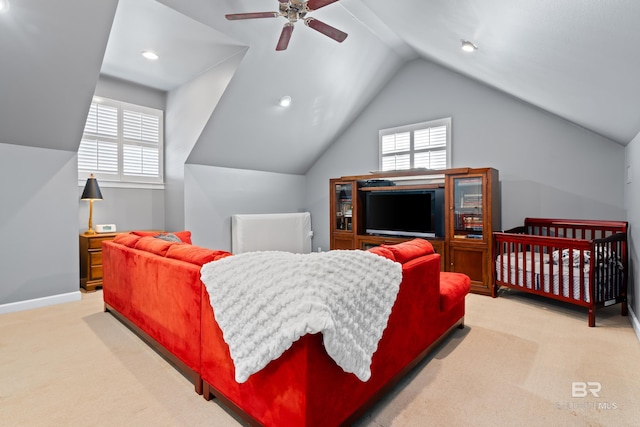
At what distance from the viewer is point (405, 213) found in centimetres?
473

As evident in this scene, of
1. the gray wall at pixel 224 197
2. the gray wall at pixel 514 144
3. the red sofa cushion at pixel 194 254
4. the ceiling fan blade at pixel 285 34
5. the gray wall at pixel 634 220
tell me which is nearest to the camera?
the red sofa cushion at pixel 194 254

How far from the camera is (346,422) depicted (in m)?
→ 1.50

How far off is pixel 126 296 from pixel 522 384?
116 inches

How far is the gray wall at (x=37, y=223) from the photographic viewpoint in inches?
128

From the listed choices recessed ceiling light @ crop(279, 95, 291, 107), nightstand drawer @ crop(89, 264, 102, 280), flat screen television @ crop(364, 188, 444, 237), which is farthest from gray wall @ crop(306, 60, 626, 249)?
nightstand drawer @ crop(89, 264, 102, 280)

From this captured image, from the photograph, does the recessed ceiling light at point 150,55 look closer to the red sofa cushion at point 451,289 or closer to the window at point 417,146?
the window at point 417,146

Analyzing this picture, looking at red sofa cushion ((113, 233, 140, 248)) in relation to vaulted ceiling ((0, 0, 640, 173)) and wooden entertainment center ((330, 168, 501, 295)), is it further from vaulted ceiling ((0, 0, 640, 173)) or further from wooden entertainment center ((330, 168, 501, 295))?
wooden entertainment center ((330, 168, 501, 295))

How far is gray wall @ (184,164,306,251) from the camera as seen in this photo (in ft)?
16.0

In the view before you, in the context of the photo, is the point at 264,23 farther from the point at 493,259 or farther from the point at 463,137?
the point at 493,259

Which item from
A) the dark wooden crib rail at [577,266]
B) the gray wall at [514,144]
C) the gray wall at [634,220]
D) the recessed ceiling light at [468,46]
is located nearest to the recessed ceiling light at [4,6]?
the recessed ceiling light at [468,46]

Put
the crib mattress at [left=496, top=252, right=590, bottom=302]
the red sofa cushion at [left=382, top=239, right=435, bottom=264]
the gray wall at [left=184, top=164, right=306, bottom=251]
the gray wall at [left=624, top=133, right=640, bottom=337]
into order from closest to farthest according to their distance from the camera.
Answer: the red sofa cushion at [left=382, top=239, right=435, bottom=264]
the gray wall at [left=624, top=133, right=640, bottom=337]
the crib mattress at [left=496, top=252, right=590, bottom=302]
the gray wall at [left=184, top=164, right=306, bottom=251]

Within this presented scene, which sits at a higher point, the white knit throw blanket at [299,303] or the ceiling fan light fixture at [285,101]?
Result: the ceiling fan light fixture at [285,101]

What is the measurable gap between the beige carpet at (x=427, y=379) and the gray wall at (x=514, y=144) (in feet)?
5.15

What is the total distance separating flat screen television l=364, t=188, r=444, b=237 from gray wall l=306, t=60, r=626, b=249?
2.80 feet
